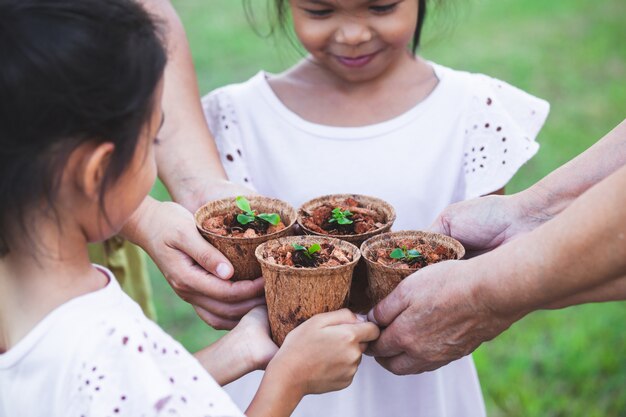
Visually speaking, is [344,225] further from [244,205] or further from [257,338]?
[257,338]

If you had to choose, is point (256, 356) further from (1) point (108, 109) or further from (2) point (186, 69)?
(2) point (186, 69)

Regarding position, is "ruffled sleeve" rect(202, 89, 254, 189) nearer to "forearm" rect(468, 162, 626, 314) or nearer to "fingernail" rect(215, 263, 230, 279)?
"fingernail" rect(215, 263, 230, 279)

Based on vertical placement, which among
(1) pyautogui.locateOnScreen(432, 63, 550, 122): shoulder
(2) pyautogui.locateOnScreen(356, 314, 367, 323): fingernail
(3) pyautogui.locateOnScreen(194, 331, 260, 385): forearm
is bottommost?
(3) pyautogui.locateOnScreen(194, 331, 260, 385): forearm

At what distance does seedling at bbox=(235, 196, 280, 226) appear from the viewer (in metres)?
2.13

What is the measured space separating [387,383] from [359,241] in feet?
1.90

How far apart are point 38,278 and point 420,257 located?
951mm

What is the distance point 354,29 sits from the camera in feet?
7.95

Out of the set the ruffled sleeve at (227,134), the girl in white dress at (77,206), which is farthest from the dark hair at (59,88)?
the ruffled sleeve at (227,134)

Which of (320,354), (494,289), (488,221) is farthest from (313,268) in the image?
(488,221)

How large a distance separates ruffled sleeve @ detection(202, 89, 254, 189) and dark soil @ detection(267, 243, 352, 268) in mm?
663

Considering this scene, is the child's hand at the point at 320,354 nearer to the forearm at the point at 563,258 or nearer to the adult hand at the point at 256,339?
the adult hand at the point at 256,339

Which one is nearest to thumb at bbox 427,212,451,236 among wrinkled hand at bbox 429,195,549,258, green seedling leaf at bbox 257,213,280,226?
wrinkled hand at bbox 429,195,549,258

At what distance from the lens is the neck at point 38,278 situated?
157 cm

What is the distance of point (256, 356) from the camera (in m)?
1.99
